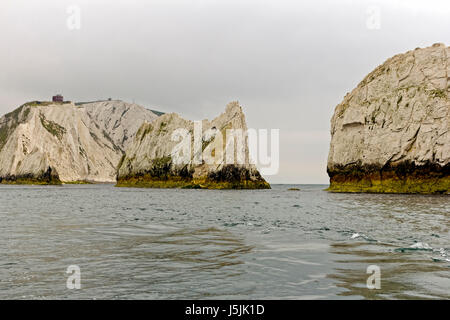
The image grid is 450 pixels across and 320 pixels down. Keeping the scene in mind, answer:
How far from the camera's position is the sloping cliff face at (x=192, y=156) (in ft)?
314

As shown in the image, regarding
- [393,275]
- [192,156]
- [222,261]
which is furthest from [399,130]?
[222,261]

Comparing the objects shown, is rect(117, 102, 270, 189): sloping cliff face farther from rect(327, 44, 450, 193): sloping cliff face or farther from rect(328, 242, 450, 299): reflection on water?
rect(328, 242, 450, 299): reflection on water

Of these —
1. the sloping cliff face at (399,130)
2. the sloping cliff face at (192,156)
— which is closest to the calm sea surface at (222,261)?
the sloping cliff face at (399,130)

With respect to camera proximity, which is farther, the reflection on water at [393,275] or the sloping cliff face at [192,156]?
the sloping cliff face at [192,156]

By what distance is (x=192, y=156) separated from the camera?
10638 centimetres

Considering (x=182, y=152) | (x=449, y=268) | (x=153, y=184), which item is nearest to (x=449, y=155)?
(x=449, y=268)

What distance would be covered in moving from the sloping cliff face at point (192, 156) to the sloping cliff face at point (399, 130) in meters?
28.1

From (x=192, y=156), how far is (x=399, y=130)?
58966 millimetres

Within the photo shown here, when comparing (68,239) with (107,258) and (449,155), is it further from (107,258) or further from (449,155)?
(449,155)

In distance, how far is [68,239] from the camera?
13828 mm

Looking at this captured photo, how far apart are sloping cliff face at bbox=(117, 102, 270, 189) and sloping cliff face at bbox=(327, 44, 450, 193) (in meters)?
28.1

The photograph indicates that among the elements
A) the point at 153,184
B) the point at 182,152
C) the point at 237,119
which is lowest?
the point at 153,184

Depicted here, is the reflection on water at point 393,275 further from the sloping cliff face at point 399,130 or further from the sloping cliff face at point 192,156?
the sloping cliff face at point 192,156
